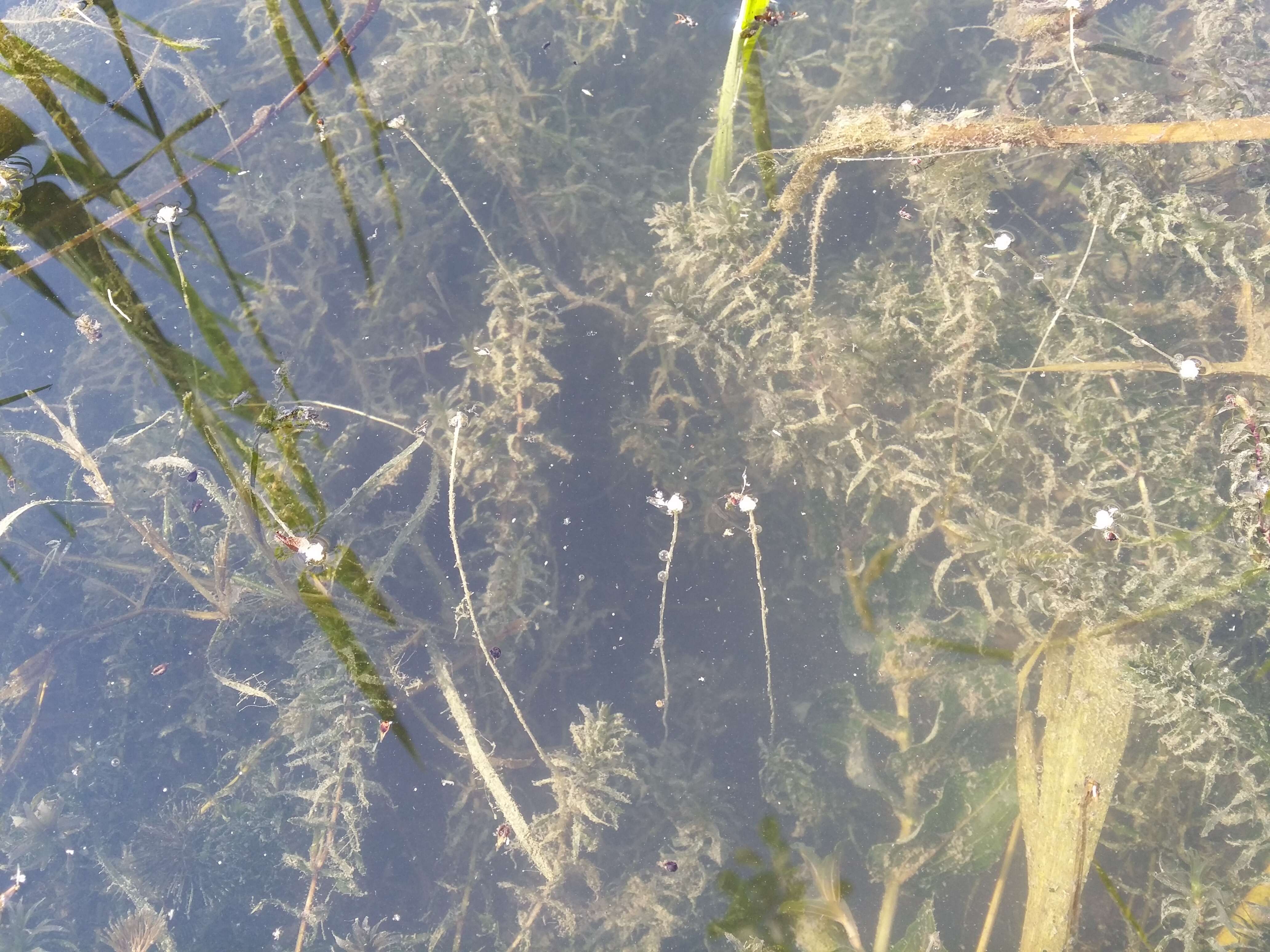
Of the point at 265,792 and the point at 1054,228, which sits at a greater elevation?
the point at 1054,228

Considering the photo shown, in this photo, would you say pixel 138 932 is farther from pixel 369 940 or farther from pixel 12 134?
pixel 12 134

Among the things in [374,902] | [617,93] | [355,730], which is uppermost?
[617,93]

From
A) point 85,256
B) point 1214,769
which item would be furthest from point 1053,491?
point 85,256

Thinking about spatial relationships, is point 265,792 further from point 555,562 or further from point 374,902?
point 555,562

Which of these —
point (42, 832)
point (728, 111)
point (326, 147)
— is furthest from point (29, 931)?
point (728, 111)

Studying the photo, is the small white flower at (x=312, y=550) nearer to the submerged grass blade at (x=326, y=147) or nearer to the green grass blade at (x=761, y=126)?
the submerged grass blade at (x=326, y=147)

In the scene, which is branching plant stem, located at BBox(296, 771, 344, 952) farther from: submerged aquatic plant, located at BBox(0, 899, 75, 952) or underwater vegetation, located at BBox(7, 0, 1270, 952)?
submerged aquatic plant, located at BBox(0, 899, 75, 952)

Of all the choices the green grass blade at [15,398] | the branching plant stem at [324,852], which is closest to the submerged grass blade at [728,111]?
the branching plant stem at [324,852]
